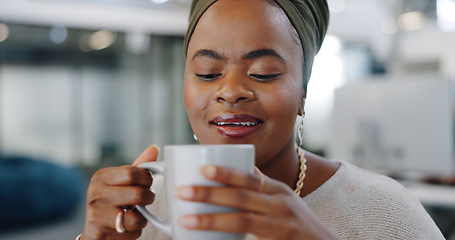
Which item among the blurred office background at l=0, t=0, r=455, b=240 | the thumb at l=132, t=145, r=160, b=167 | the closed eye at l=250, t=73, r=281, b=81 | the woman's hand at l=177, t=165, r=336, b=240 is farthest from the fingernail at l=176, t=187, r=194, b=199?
the blurred office background at l=0, t=0, r=455, b=240

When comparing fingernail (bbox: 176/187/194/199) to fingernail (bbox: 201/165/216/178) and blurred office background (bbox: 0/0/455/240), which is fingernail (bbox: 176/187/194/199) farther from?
blurred office background (bbox: 0/0/455/240)

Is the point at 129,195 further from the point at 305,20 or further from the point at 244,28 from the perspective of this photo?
the point at 305,20

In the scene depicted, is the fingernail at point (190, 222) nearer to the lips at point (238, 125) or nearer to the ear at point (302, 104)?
the lips at point (238, 125)

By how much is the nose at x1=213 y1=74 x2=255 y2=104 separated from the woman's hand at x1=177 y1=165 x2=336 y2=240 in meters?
0.31

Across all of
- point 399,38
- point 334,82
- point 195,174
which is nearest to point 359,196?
point 195,174

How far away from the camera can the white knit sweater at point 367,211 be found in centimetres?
85

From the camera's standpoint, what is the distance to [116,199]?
65 centimetres

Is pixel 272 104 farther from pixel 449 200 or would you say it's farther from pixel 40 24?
pixel 40 24

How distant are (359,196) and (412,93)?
1416mm

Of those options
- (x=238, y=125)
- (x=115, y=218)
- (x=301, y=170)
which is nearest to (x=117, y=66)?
(x=301, y=170)

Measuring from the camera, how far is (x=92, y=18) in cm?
592

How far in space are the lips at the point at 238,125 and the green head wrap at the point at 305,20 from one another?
0.74 feet

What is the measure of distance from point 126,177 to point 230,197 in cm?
23

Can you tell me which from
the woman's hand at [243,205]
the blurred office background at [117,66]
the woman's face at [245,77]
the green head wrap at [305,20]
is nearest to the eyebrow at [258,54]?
the woman's face at [245,77]
